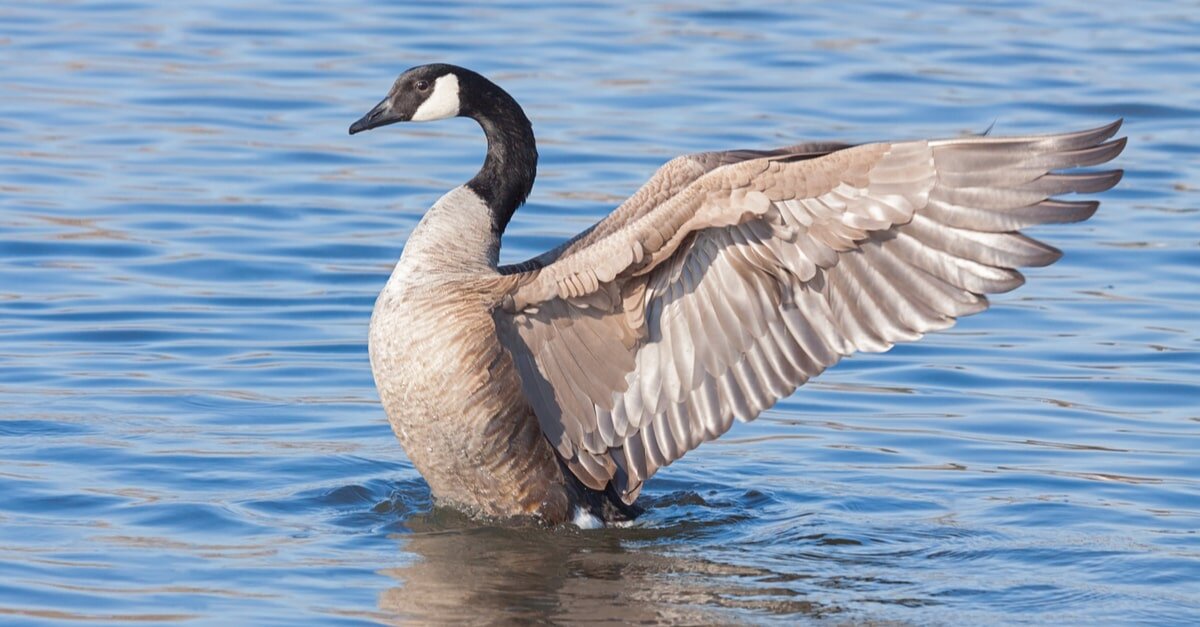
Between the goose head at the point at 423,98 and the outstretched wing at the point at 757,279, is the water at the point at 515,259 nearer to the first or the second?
the outstretched wing at the point at 757,279

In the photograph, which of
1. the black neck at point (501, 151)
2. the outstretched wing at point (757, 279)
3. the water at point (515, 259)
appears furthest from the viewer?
the black neck at point (501, 151)

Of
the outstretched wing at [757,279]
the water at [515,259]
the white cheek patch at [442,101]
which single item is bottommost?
the water at [515,259]

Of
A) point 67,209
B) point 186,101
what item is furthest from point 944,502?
point 186,101

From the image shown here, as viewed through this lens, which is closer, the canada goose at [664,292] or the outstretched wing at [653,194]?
the canada goose at [664,292]

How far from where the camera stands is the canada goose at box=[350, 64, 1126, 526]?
6.90 m

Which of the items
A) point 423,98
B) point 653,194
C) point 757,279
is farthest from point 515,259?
point 757,279

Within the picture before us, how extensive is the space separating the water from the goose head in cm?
153

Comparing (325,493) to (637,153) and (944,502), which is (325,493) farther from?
(637,153)

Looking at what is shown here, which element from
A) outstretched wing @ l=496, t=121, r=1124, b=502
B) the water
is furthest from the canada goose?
the water

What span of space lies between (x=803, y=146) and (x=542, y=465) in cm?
182

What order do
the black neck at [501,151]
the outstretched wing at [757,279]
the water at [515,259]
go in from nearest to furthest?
the outstretched wing at [757,279] < the water at [515,259] < the black neck at [501,151]

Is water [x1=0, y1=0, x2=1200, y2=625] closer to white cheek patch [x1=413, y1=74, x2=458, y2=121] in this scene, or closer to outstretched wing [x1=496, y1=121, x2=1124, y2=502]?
outstretched wing [x1=496, y1=121, x2=1124, y2=502]

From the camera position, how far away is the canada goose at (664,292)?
6.90 metres

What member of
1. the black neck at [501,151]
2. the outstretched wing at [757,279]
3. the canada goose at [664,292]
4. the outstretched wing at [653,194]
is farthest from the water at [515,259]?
the black neck at [501,151]
